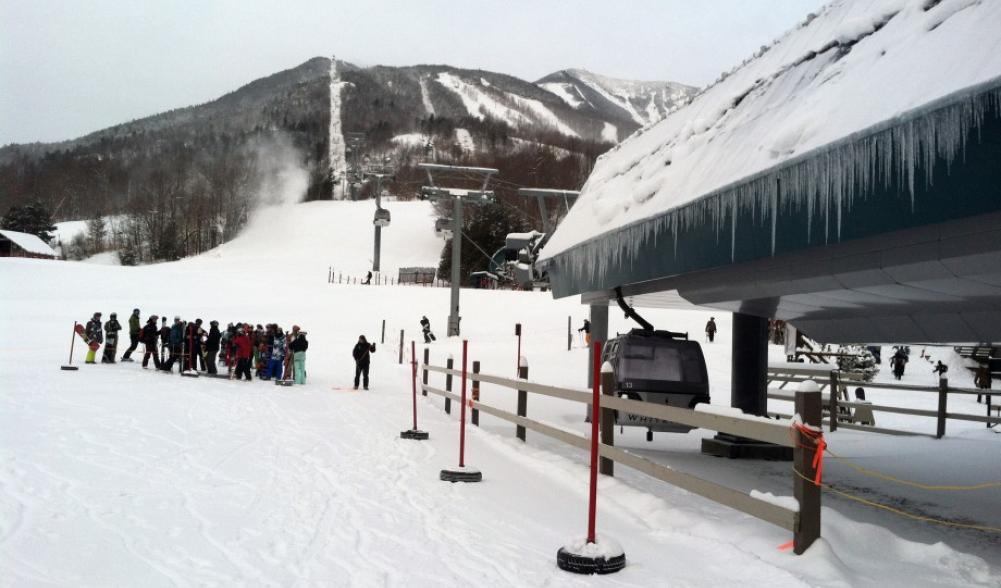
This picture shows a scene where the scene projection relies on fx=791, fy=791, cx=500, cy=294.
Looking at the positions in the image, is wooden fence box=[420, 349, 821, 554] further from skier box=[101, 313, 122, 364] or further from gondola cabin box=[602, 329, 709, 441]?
skier box=[101, 313, 122, 364]

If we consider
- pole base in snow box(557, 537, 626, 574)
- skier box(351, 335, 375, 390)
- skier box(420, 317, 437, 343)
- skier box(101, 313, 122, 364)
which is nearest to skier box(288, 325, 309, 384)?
skier box(351, 335, 375, 390)

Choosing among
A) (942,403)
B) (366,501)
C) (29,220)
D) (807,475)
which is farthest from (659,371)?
(29,220)

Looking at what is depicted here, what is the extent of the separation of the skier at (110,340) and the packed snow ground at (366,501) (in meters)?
4.28

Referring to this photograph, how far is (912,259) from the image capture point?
22.7ft

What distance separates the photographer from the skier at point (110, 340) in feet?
82.6

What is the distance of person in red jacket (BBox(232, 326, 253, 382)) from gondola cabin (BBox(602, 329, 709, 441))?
14306 mm

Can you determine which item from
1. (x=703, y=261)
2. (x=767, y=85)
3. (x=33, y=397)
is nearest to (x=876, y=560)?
(x=703, y=261)

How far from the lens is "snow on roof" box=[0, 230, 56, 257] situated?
299 feet

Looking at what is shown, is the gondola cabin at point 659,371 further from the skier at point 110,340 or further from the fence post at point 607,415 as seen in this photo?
the skier at point 110,340

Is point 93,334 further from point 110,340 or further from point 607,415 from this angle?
point 607,415

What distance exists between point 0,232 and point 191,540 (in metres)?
101

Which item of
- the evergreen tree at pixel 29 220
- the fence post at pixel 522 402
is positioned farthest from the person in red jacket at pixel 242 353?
the evergreen tree at pixel 29 220

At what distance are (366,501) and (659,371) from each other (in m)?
5.65

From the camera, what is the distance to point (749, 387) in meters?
13.7
